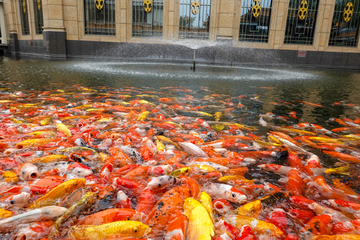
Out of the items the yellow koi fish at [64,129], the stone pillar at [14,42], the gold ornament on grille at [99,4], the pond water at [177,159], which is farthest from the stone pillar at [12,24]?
the yellow koi fish at [64,129]

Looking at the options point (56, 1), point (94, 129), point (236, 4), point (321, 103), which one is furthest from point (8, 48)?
point (321, 103)

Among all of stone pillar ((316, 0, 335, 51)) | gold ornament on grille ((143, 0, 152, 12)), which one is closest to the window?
gold ornament on grille ((143, 0, 152, 12))

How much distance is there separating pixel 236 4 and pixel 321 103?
46.1 feet

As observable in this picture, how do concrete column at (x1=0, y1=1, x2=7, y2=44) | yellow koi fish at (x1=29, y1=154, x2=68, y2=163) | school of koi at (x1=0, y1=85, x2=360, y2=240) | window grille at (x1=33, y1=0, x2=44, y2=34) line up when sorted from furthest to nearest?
1. concrete column at (x1=0, y1=1, x2=7, y2=44)
2. window grille at (x1=33, y1=0, x2=44, y2=34)
3. yellow koi fish at (x1=29, y1=154, x2=68, y2=163)
4. school of koi at (x1=0, y1=85, x2=360, y2=240)

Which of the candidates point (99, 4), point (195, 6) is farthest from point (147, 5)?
point (195, 6)

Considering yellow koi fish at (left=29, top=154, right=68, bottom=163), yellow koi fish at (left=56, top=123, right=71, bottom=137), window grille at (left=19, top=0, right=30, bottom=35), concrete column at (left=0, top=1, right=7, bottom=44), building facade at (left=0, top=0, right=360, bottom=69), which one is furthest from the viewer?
concrete column at (left=0, top=1, right=7, bottom=44)

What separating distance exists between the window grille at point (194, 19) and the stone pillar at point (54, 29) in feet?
28.4

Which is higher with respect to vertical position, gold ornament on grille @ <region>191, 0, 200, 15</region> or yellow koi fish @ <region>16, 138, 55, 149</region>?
gold ornament on grille @ <region>191, 0, 200, 15</region>

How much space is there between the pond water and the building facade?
13318 millimetres

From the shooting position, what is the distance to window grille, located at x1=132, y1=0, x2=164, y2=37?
17844 mm

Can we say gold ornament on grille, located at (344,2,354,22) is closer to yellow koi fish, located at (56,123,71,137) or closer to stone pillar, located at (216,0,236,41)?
stone pillar, located at (216,0,236,41)

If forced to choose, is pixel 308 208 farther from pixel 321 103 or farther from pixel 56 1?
pixel 56 1

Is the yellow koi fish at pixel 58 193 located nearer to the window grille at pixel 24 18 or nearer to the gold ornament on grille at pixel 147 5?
the gold ornament on grille at pixel 147 5

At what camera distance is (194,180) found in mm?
2172
